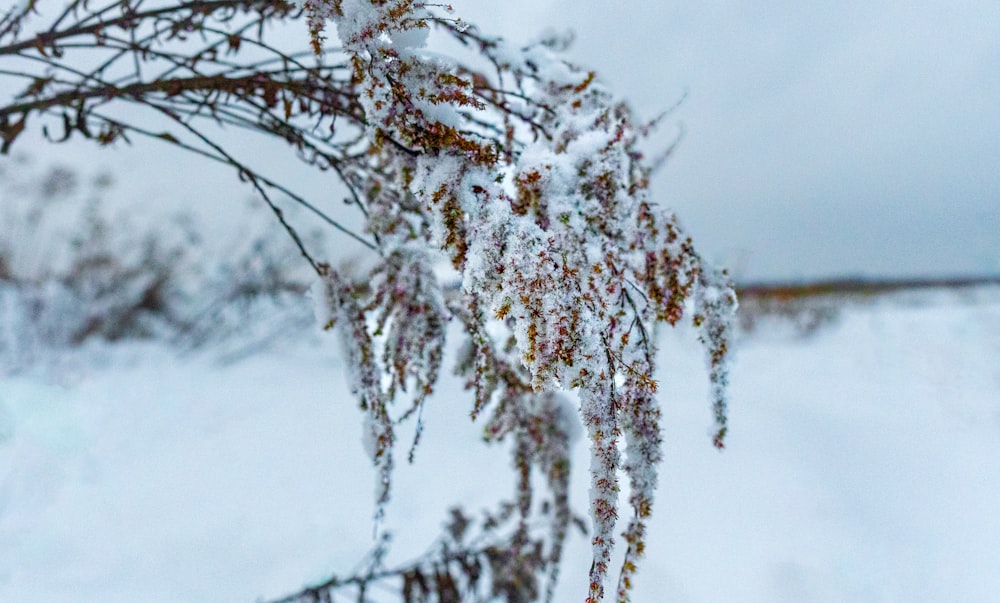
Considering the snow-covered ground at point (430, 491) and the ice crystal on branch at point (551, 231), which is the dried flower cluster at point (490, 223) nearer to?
the ice crystal on branch at point (551, 231)

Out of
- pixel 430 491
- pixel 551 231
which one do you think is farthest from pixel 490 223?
pixel 430 491

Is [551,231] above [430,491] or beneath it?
above

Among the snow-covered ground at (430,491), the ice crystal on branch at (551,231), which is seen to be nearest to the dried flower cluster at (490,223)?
the ice crystal on branch at (551,231)

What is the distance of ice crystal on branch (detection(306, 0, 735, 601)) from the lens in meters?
0.80

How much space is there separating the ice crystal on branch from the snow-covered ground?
1487mm

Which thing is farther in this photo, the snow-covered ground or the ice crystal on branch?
the snow-covered ground

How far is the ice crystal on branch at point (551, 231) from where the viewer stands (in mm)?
799

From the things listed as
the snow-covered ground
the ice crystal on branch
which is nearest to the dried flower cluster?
the ice crystal on branch

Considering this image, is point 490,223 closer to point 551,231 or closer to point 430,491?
point 551,231

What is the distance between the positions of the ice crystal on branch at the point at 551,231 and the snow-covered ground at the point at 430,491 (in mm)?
1487

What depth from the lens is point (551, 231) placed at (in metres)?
1.00

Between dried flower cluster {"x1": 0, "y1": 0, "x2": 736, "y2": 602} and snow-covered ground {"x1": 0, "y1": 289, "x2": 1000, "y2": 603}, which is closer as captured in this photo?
dried flower cluster {"x1": 0, "y1": 0, "x2": 736, "y2": 602}

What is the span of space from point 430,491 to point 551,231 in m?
2.36

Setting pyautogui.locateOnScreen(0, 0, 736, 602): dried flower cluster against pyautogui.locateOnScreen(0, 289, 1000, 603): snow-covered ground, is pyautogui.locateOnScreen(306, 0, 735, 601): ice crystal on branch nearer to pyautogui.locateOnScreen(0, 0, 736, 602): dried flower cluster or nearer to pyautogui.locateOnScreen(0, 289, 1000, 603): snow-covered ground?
pyautogui.locateOnScreen(0, 0, 736, 602): dried flower cluster
